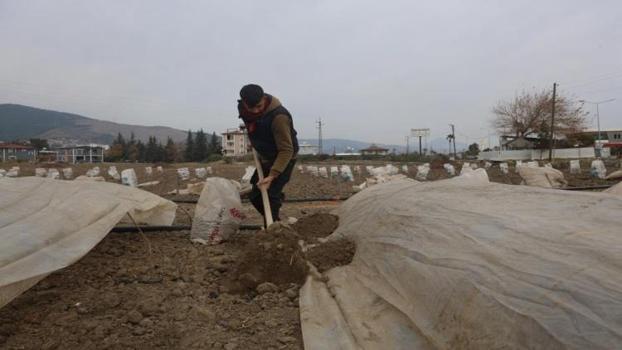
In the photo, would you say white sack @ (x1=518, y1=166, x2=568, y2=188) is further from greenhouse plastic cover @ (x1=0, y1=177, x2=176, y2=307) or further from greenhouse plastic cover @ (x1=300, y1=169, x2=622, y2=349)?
greenhouse plastic cover @ (x1=0, y1=177, x2=176, y2=307)

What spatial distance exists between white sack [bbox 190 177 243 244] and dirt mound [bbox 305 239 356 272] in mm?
866

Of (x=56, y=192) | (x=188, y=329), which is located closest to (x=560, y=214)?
(x=188, y=329)

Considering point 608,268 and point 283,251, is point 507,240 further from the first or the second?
point 283,251

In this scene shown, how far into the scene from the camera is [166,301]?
2.06m

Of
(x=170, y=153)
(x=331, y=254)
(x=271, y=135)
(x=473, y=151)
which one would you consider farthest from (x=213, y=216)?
(x=170, y=153)

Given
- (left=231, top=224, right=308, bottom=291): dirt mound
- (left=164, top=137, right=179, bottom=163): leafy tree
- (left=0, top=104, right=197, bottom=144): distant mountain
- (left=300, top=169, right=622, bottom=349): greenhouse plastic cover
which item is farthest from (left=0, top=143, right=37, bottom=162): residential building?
(left=0, top=104, right=197, bottom=144): distant mountain

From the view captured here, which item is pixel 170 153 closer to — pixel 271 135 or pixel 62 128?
pixel 271 135

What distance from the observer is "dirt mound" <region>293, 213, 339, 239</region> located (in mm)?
3242

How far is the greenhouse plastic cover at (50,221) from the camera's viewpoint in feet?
5.61

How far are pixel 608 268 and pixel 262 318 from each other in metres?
1.30

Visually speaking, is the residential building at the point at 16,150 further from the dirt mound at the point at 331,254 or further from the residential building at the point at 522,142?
the dirt mound at the point at 331,254

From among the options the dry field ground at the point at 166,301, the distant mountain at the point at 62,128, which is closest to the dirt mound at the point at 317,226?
the dry field ground at the point at 166,301

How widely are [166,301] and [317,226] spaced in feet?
5.00

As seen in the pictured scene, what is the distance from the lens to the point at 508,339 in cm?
113
